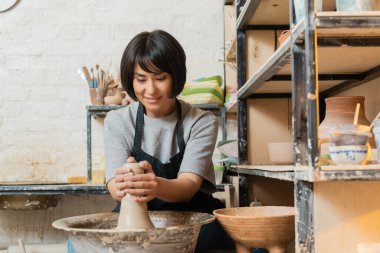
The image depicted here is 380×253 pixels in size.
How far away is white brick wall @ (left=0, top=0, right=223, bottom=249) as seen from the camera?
4062 millimetres

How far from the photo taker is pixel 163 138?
224 cm

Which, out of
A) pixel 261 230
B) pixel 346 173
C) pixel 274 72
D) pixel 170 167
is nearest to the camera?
pixel 346 173

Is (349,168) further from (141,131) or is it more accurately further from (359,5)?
(141,131)

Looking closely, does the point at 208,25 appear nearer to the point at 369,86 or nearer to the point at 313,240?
the point at 369,86

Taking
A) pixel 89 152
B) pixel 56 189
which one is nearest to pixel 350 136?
pixel 56 189

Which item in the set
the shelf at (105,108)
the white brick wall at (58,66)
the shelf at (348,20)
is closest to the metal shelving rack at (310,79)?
the shelf at (348,20)

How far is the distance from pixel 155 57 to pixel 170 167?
0.51 meters

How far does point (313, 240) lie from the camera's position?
1371 millimetres

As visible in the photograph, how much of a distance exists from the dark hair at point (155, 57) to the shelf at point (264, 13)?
55 cm

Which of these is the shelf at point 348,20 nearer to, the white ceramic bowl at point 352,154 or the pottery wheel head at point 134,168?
the white ceramic bowl at point 352,154

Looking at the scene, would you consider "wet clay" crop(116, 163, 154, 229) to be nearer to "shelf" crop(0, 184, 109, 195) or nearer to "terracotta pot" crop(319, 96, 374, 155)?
"terracotta pot" crop(319, 96, 374, 155)

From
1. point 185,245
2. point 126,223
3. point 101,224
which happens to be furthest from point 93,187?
point 185,245

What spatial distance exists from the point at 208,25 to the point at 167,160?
7.35ft

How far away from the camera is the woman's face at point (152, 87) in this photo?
207 centimetres
